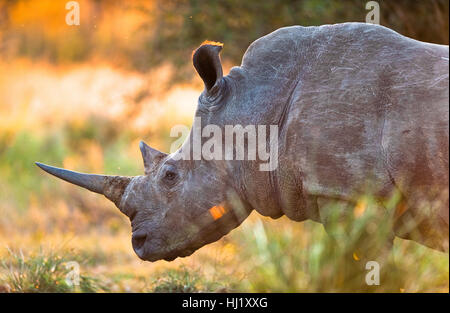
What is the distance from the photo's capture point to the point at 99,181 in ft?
17.8

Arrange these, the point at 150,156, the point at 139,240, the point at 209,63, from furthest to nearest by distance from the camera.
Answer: the point at 150,156 → the point at 139,240 → the point at 209,63

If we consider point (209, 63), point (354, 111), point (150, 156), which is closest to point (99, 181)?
point (150, 156)

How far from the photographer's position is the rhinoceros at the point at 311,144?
4.27 metres

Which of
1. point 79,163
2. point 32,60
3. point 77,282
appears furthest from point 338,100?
point 32,60

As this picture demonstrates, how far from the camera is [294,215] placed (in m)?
4.86

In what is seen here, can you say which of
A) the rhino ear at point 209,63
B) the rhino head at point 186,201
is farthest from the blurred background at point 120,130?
the rhino ear at point 209,63

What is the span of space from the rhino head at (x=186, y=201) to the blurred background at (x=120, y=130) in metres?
0.24

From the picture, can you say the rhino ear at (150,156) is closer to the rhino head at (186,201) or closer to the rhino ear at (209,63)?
the rhino head at (186,201)

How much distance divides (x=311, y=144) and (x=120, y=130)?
10.2 metres

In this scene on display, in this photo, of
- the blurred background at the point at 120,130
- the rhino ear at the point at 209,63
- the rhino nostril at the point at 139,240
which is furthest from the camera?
the rhino nostril at the point at 139,240

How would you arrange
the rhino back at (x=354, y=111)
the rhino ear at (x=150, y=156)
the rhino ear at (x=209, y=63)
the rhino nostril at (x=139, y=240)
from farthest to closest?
the rhino ear at (x=150, y=156) < the rhino nostril at (x=139, y=240) < the rhino ear at (x=209, y=63) < the rhino back at (x=354, y=111)

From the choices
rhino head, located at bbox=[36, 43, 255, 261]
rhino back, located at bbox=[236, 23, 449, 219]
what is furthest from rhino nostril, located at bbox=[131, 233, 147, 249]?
rhino back, located at bbox=[236, 23, 449, 219]

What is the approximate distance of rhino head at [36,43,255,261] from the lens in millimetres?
4988

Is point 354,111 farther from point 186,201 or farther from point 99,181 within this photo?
point 99,181
